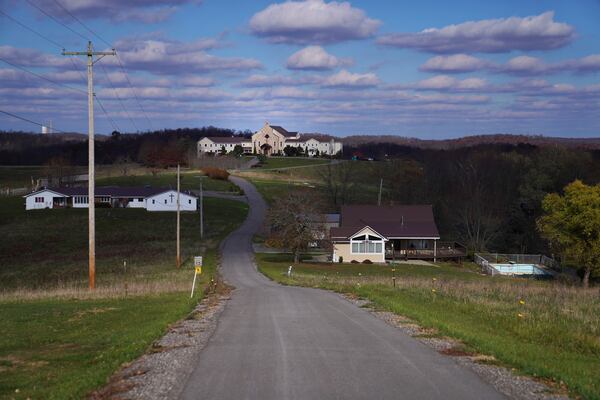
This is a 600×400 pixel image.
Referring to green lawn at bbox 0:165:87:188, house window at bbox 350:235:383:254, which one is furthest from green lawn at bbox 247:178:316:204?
house window at bbox 350:235:383:254

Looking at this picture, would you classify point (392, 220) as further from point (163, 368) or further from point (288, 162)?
point (288, 162)

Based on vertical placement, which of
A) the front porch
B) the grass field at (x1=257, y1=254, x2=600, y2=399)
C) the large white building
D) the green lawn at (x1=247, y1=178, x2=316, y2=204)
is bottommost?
the front porch

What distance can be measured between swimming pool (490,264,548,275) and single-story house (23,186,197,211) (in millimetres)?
46209

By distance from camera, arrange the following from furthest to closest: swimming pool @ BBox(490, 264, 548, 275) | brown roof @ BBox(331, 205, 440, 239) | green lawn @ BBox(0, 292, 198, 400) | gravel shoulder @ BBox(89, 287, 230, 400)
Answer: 1. brown roof @ BBox(331, 205, 440, 239)
2. swimming pool @ BBox(490, 264, 548, 275)
3. green lawn @ BBox(0, 292, 198, 400)
4. gravel shoulder @ BBox(89, 287, 230, 400)

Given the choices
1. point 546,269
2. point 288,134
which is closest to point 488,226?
point 546,269

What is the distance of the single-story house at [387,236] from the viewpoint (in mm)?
61394

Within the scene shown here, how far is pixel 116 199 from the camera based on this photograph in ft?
301

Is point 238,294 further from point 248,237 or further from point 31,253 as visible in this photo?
point 248,237

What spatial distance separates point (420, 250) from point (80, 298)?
45.7 meters

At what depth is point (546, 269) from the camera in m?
60.8

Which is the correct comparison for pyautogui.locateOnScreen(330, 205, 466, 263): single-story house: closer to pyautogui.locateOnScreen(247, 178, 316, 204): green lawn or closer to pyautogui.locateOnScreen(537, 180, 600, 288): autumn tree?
pyautogui.locateOnScreen(537, 180, 600, 288): autumn tree

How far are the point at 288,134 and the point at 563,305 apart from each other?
173902 mm

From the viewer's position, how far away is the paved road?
9.83 m

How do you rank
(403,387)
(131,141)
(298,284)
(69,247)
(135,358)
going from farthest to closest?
(131,141)
(69,247)
(298,284)
(135,358)
(403,387)
